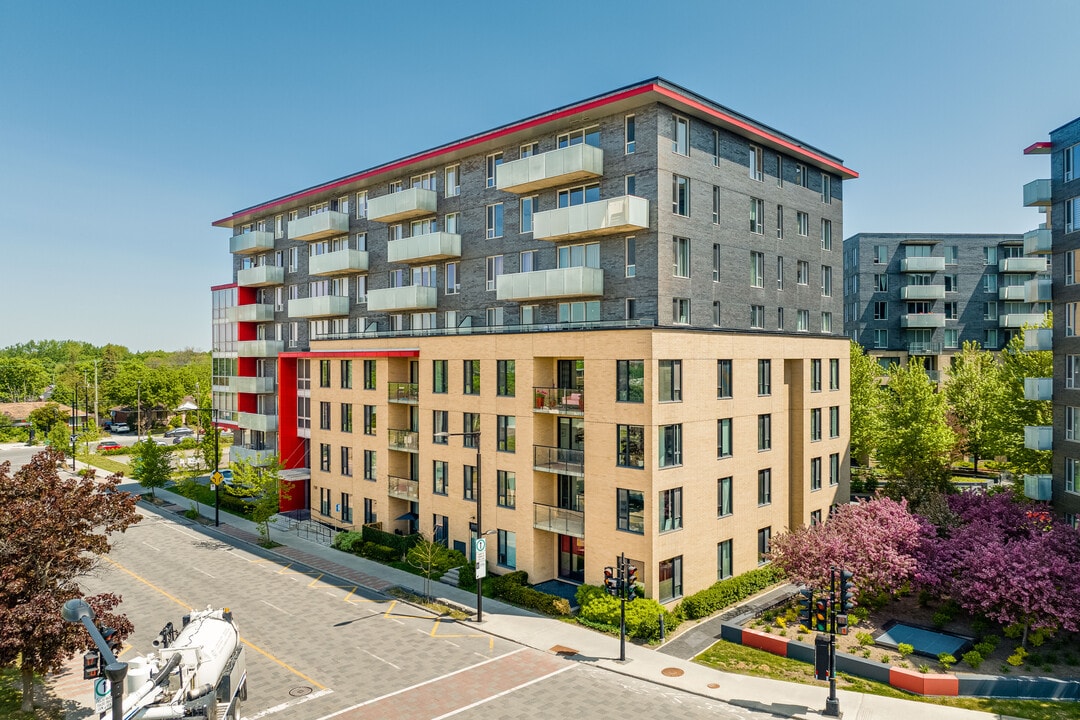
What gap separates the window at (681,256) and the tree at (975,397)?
28536mm

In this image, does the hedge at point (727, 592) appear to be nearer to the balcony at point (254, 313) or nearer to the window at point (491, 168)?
the window at point (491, 168)

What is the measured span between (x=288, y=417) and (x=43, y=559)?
3045 cm

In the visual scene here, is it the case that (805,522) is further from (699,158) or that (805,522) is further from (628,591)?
(699,158)

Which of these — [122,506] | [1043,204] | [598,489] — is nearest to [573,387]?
[598,489]

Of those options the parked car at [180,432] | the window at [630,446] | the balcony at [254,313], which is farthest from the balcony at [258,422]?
the parked car at [180,432]

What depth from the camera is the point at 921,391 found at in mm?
46344

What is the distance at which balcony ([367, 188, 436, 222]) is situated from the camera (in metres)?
40.9

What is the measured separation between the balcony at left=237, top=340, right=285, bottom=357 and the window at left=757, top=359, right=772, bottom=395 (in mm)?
37123

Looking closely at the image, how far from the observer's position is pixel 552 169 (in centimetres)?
3275

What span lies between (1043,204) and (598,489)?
92.5 feet

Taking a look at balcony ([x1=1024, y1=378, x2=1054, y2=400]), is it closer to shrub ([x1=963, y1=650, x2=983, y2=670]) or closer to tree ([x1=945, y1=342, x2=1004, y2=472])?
tree ([x1=945, y1=342, x2=1004, y2=472])

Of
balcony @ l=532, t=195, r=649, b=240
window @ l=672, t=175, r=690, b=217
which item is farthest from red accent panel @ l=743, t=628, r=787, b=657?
window @ l=672, t=175, r=690, b=217

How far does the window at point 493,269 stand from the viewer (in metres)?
37.9

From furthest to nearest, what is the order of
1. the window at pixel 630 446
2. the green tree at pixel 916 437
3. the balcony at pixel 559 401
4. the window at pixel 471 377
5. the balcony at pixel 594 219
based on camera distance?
the green tree at pixel 916 437
the window at pixel 471 377
the balcony at pixel 559 401
the balcony at pixel 594 219
the window at pixel 630 446
